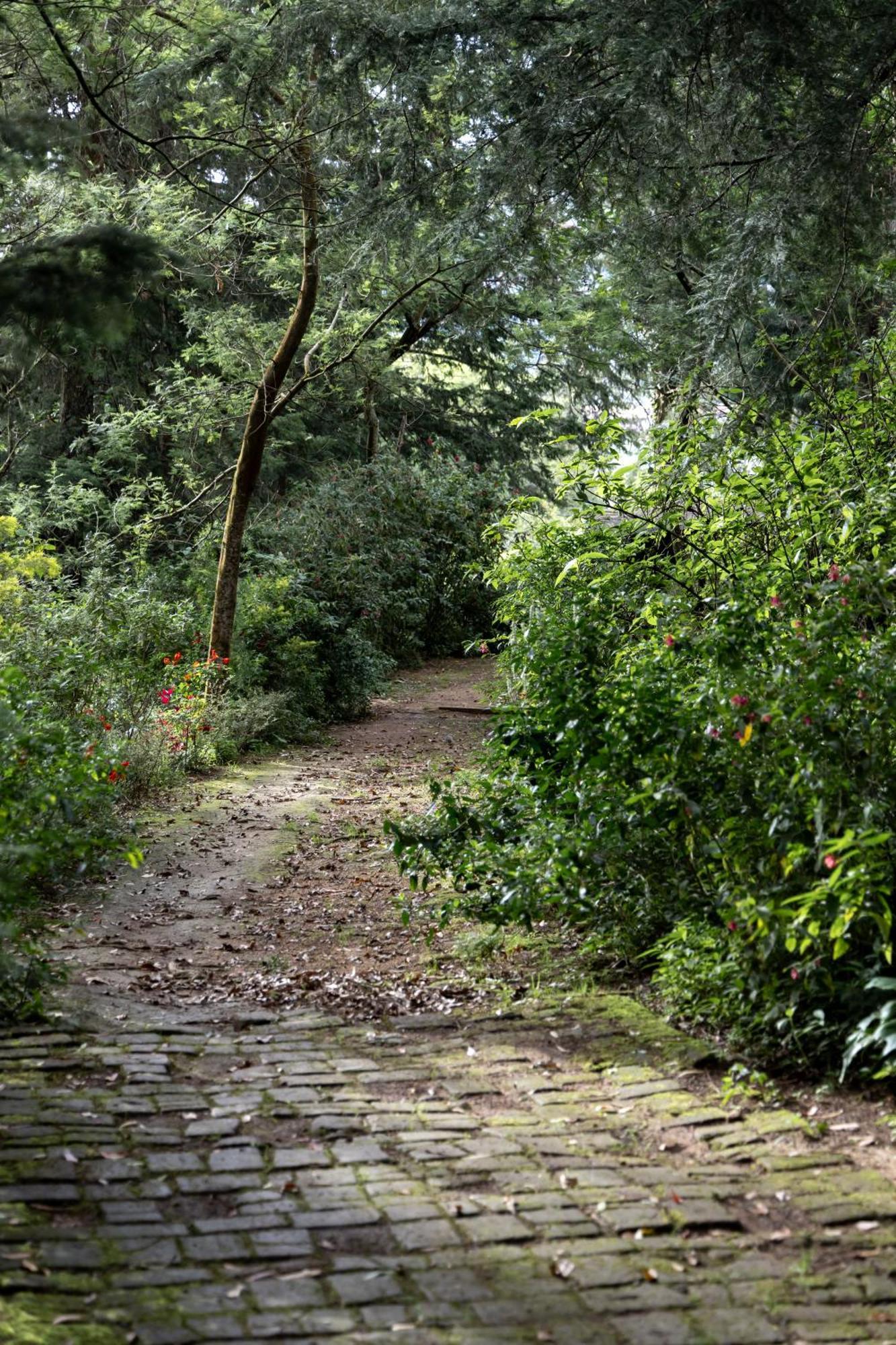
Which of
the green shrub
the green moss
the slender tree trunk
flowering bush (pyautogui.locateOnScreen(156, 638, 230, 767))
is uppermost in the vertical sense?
the slender tree trunk

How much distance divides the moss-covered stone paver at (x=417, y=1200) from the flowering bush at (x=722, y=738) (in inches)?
22.7

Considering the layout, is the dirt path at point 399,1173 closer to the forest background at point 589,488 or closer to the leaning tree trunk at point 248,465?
the forest background at point 589,488

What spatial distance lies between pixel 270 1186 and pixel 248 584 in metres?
11.5

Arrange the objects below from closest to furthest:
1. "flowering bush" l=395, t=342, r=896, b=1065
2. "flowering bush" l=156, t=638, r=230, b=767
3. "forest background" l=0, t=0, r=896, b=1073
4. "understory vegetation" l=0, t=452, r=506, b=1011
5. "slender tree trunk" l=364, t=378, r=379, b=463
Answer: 1. "flowering bush" l=395, t=342, r=896, b=1065
2. "forest background" l=0, t=0, r=896, b=1073
3. "understory vegetation" l=0, t=452, r=506, b=1011
4. "flowering bush" l=156, t=638, r=230, b=767
5. "slender tree trunk" l=364, t=378, r=379, b=463

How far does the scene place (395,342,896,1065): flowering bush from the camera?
4348 millimetres

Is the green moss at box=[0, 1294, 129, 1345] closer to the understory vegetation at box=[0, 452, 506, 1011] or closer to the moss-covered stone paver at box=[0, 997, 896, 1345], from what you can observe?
the moss-covered stone paver at box=[0, 997, 896, 1345]

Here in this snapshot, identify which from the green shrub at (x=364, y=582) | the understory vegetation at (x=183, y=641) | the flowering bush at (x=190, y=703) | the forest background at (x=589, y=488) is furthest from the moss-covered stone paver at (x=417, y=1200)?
the green shrub at (x=364, y=582)

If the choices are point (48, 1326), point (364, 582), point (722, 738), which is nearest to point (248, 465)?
point (364, 582)

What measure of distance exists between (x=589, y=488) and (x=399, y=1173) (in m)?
3.96

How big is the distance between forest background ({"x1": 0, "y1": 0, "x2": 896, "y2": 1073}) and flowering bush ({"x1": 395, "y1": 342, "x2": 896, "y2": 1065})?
2 centimetres

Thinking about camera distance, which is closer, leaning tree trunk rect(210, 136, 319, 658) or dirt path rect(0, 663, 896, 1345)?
dirt path rect(0, 663, 896, 1345)

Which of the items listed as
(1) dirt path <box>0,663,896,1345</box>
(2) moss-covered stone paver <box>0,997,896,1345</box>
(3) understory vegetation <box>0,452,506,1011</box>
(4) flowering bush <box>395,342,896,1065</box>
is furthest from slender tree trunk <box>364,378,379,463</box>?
(2) moss-covered stone paver <box>0,997,896,1345</box>

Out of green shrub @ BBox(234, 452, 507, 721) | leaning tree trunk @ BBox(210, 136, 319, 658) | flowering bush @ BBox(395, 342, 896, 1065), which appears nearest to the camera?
flowering bush @ BBox(395, 342, 896, 1065)

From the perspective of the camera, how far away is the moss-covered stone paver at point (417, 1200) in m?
2.91
